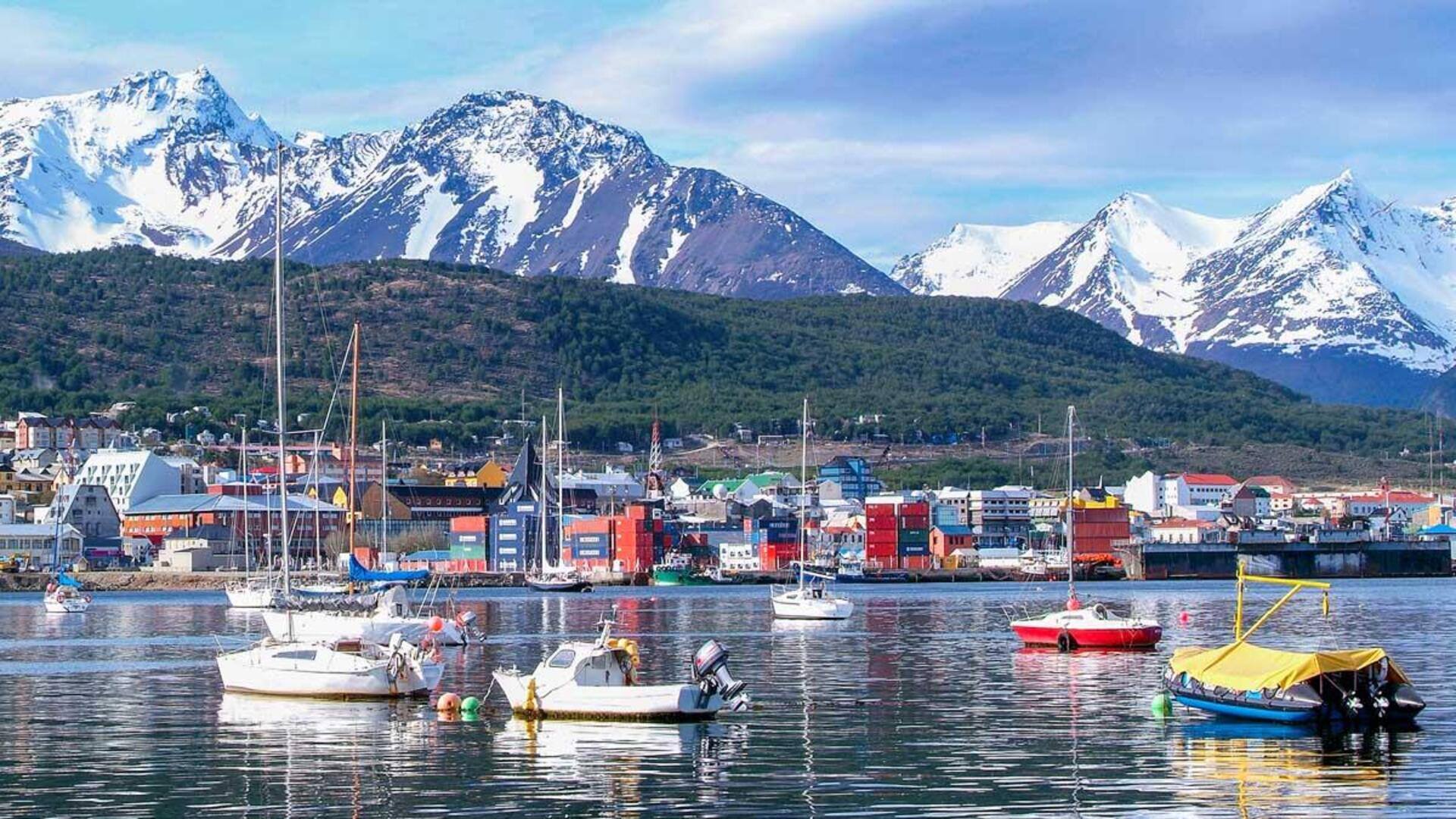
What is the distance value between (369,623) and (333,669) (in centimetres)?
1971

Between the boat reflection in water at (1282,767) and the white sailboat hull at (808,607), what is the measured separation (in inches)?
2111

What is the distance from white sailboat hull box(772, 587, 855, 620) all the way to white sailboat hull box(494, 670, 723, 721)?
174 ft

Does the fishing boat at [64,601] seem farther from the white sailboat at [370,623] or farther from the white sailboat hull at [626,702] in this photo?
the white sailboat hull at [626,702]

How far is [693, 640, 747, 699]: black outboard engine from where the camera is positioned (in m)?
48.2

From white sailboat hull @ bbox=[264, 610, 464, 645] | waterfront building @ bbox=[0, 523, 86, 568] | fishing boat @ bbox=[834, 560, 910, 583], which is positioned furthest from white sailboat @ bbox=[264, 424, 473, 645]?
waterfront building @ bbox=[0, 523, 86, 568]

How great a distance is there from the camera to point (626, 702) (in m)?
47.3

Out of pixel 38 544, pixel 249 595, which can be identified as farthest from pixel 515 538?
pixel 249 595

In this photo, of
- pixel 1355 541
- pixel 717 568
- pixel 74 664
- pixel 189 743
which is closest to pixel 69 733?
pixel 189 743

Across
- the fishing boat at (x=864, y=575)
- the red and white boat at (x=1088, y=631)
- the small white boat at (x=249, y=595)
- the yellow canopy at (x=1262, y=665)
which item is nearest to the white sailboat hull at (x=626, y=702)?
the yellow canopy at (x=1262, y=665)

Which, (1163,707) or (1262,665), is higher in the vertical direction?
(1262,665)

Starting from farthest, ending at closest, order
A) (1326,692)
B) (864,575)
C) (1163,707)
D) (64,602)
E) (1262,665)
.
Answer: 1. (864,575)
2. (64,602)
3. (1163,707)
4. (1262,665)
5. (1326,692)

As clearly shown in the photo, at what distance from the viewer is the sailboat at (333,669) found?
178 ft

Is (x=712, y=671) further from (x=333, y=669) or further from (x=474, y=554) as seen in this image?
(x=474, y=554)

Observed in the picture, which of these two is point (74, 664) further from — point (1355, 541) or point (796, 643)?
point (1355, 541)
